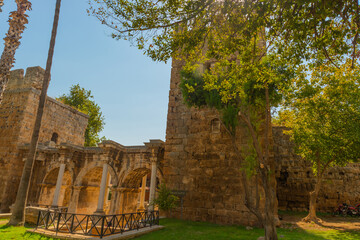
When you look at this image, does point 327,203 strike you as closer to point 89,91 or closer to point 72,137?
point 72,137

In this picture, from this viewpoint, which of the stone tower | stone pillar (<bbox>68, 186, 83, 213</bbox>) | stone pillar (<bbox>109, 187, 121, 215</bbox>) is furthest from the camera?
the stone tower

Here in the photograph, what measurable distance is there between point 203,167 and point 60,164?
1086 centimetres

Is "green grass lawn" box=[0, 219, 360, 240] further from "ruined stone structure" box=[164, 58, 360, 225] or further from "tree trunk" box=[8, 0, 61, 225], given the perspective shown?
"ruined stone structure" box=[164, 58, 360, 225]


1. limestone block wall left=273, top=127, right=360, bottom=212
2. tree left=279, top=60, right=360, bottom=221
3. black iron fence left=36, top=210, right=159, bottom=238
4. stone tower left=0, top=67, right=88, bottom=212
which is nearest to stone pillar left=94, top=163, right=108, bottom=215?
black iron fence left=36, top=210, right=159, bottom=238

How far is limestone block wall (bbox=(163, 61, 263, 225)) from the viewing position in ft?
37.9

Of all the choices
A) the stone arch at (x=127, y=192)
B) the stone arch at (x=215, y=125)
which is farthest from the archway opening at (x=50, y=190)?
the stone arch at (x=215, y=125)

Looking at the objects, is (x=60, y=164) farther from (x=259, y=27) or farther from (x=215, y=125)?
(x=259, y=27)

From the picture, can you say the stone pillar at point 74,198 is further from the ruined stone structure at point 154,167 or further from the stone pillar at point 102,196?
the stone pillar at point 102,196

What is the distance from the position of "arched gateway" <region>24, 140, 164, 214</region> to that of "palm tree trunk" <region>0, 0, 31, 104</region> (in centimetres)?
648

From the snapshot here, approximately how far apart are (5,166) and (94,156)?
724cm

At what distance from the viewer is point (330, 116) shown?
12094mm

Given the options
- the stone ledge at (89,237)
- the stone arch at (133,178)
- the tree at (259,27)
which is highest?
the tree at (259,27)

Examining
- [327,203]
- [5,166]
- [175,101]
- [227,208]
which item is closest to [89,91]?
[5,166]

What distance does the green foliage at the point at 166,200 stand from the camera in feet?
38.3
